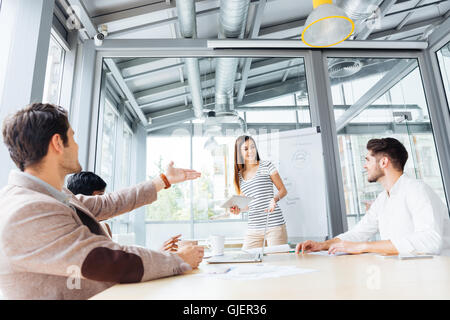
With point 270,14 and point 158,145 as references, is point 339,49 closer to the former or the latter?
point 270,14

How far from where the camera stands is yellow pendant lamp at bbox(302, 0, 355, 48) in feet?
5.76

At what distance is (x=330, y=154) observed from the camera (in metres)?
3.02

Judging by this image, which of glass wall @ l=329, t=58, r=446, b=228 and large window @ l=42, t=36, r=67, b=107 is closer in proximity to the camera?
large window @ l=42, t=36, r=67, b=107

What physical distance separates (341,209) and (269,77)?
1478 millimetres

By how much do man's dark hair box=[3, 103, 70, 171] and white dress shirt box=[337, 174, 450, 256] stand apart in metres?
1.36

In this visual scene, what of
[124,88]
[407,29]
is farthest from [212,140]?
[407,29]

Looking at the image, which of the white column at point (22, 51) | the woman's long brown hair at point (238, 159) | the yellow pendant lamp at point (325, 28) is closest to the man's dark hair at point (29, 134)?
the white column at point (22, 51)

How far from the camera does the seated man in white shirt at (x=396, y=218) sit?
4.31 feet

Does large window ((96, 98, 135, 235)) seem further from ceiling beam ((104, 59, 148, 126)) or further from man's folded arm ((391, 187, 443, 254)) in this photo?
man's folded arm ((391, 187, 443, 254))

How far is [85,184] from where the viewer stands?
170cm

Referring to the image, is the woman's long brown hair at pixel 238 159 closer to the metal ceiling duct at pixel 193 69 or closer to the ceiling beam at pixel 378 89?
the metal ceiling duct at pixel 193 69

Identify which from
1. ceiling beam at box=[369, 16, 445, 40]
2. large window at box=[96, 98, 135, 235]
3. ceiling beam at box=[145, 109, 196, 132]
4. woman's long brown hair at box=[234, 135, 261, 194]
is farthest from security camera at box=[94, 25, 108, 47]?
ceiling beam at box=[369, 16, 445, 40]
